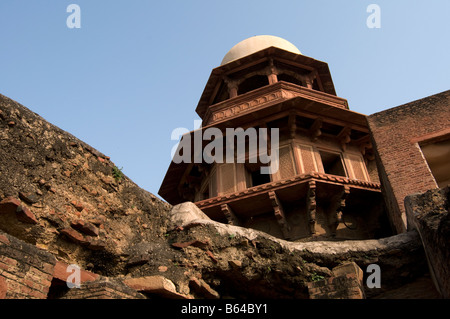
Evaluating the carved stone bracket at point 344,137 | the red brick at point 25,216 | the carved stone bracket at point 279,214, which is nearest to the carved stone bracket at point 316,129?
the carved stone bracket at point 344,137

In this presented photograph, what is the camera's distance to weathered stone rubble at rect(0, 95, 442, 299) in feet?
15.0

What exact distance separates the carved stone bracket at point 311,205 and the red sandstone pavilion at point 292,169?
0.09ft

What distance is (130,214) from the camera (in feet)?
20.0

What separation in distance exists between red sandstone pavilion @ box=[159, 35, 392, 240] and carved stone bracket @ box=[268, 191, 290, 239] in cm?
3

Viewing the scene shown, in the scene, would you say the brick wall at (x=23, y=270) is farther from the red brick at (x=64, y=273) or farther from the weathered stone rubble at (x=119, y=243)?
→ the red brick at (x=64, y=273)

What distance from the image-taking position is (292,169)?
1184cm

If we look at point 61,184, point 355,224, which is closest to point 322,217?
point 355,224

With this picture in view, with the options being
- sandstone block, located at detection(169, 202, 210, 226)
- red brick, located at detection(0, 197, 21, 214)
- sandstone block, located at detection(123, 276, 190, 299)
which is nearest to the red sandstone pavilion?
sandstone block, located at detection(169, 202, 210, 226)

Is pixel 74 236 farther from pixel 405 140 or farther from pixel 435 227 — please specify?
pixel 405 140

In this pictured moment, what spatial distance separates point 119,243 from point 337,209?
7197 mm

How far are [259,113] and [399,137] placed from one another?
14.2 ft

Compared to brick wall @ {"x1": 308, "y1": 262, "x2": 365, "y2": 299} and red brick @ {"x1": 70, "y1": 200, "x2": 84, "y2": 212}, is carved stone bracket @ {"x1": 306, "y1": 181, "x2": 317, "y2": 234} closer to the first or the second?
brick wall @ {"x1": 308, "y1": 262, "x2": 365, "y2": 299}

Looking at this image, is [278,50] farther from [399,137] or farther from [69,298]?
[69,298]

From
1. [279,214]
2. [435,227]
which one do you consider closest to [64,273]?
[435,227]
